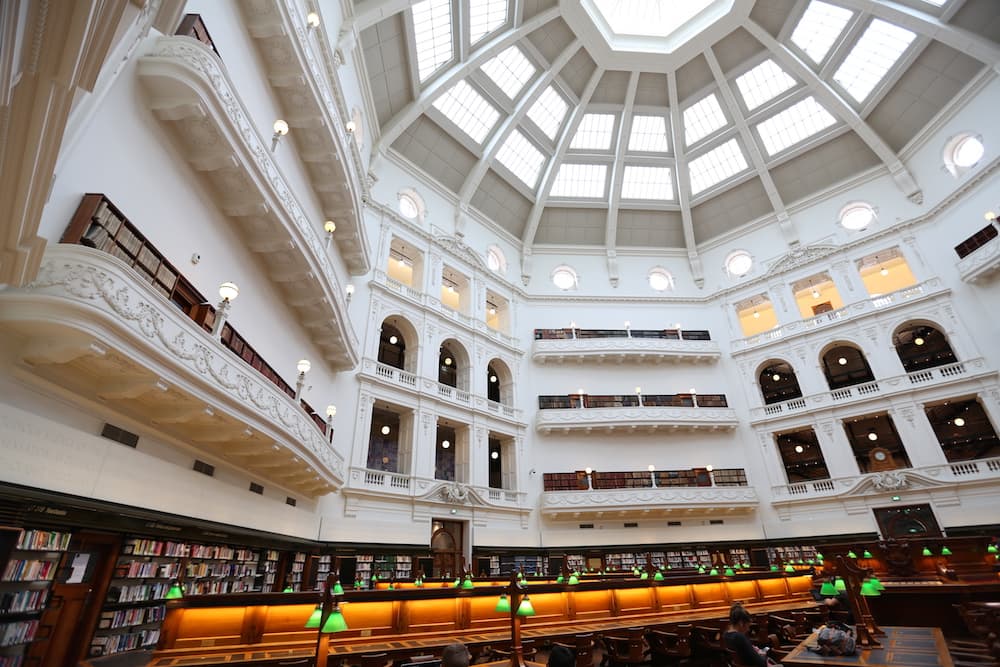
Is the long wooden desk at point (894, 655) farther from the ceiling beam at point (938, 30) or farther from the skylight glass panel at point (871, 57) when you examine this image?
the skylight glass panel at point (871, 57)

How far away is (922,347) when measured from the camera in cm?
2380

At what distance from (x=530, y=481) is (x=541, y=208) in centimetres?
1519

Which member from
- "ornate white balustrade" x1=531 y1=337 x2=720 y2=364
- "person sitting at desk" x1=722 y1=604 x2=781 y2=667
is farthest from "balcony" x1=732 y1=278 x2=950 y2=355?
"person sitting at desk" x1=722 y1=604 x2=781 y2=667

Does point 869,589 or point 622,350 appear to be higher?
point 622,350

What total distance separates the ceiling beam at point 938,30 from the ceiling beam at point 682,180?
842 centimetres

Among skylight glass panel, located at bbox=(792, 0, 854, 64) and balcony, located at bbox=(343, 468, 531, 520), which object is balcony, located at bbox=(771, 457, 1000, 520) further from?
skylight glass panel, located at bbox=(792, 0, 854, 64)

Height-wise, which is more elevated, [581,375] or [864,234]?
[864,234]

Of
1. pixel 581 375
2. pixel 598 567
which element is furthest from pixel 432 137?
pixel 598 567

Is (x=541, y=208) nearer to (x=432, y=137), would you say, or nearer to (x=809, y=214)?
(x=432, y=137)

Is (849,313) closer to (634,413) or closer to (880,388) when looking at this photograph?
(880,388)

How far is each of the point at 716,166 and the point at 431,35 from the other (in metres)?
17.5

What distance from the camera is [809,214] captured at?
25797mm

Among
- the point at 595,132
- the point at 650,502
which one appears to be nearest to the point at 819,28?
the point at 595,132

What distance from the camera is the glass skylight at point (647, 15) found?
→ 979 inches
